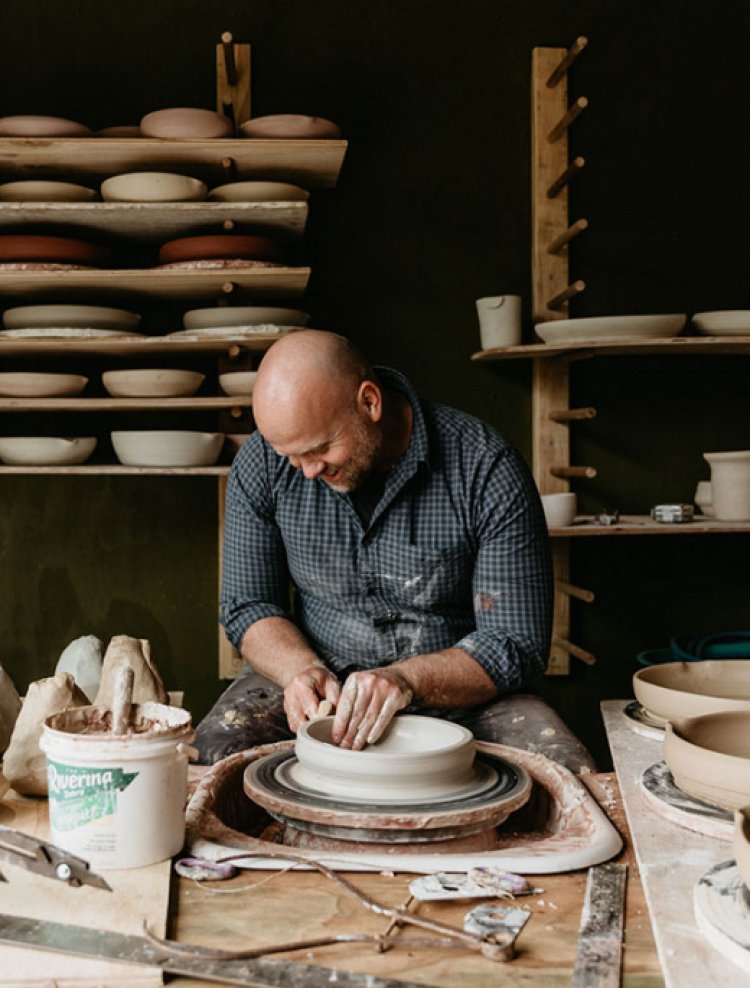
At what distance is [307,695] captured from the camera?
180cm

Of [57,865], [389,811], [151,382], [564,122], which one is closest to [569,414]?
[564,122]

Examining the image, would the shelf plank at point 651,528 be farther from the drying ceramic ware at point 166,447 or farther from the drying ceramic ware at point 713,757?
the drying ceramic ware at point 713,757

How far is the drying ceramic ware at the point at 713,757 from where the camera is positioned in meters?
1.18

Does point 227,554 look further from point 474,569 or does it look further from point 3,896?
point 3,896

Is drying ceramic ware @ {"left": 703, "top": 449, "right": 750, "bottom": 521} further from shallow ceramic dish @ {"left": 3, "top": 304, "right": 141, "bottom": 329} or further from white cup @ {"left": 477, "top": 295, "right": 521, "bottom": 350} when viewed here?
shallow ceramic dish @ {"left": 3, "top": 304, "right": 141, "bottom": 329}

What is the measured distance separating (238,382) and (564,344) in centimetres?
97

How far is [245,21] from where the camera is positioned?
11.0 feet

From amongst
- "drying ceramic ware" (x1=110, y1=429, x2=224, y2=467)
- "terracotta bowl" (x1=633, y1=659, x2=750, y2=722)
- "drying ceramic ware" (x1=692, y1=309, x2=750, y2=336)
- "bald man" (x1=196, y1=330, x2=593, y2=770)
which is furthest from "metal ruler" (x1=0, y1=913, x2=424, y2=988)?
"drying ceramic ware" (x1=692, y1=309, x2=750, y2=336)

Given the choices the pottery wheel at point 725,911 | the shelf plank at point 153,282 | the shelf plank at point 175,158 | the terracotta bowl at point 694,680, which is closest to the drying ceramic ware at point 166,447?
the shelf plank at point 153,282

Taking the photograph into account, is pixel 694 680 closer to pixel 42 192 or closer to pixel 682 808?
pixel 682 808

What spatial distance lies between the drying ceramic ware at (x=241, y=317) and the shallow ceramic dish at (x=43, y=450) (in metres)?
0.47

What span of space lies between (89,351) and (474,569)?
1.45 m

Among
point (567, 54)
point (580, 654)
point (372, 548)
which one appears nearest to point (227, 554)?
point (372, 548)

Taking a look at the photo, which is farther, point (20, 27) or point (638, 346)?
point (20, 27)
